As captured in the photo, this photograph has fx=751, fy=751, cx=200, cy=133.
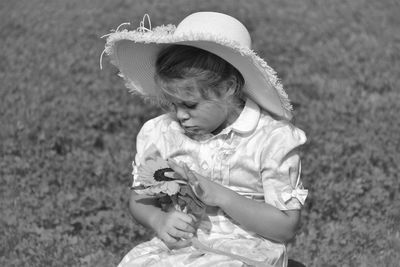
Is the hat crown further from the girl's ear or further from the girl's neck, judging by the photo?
the girl's neck

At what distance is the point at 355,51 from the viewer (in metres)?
8.92

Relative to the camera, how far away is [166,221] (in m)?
3.41

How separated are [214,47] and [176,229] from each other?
0.83m

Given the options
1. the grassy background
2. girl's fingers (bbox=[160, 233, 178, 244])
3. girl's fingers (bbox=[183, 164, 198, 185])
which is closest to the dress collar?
girl's fingers (bbox=[183, 164, 198, 185])

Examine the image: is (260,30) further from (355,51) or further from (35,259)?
(35,259)

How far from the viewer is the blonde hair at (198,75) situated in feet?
10.8

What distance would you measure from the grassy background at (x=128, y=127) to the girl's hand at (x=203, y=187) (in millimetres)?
1461

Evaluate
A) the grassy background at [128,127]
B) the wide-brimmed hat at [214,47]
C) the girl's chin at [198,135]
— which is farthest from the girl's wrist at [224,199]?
the grassy background at [128,127]

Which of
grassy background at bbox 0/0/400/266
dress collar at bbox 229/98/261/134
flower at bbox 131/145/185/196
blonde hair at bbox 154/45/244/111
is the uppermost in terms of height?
blonde hair at bbox 154/45/244/111

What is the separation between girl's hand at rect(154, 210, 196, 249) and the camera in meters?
3.34

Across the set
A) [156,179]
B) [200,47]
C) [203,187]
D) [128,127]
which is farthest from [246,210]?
[128,127]

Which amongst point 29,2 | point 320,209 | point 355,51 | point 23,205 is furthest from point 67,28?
point 320,209

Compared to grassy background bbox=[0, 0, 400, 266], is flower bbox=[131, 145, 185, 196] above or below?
above

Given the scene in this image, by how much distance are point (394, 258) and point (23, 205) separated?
2.52 m
